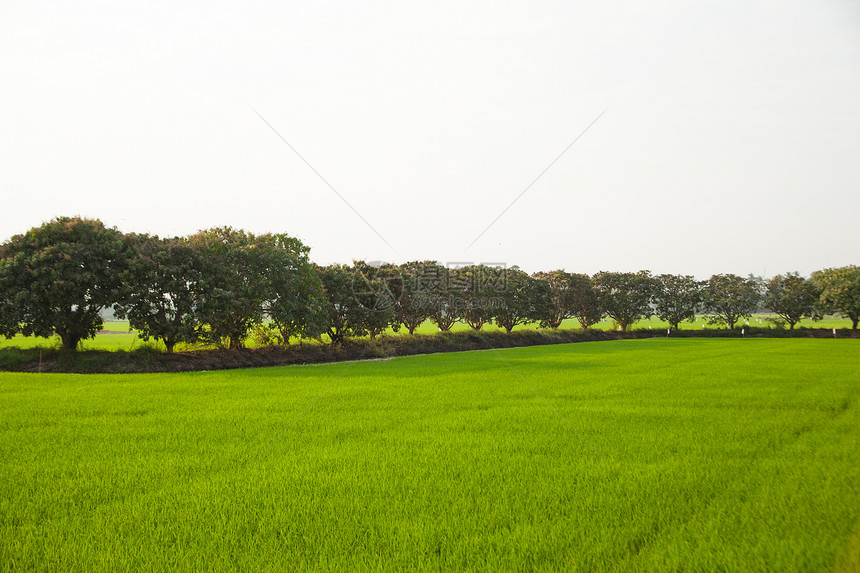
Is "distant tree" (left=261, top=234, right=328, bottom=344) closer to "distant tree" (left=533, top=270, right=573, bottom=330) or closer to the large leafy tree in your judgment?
the large leafy tree

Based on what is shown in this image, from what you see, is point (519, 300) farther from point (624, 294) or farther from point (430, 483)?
point (430, 483)

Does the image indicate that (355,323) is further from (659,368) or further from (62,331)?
(659,368)

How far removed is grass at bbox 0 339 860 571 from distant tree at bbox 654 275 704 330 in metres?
43.1

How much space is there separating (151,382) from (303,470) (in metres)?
12.2

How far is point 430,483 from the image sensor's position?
5.85 meters

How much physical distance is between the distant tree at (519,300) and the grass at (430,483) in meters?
29.9

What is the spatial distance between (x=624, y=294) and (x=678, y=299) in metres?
8.05

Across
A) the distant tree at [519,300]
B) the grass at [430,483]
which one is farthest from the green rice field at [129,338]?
the grass at [430,483]

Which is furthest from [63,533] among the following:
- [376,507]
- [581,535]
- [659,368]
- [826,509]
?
[659,368]

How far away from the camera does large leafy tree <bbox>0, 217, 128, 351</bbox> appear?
58.7 ft

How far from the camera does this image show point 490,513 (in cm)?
491

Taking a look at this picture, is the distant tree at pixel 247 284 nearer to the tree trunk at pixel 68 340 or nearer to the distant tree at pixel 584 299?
the tree trunk at pixel 68 340

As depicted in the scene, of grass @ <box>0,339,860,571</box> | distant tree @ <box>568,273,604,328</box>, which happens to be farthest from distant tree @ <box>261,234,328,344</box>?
distant tree @ <box>568,273,604,328</box>

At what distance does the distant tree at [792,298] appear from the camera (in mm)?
48188
